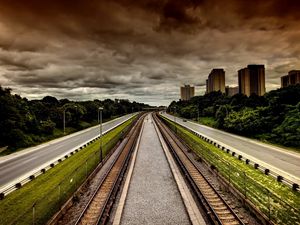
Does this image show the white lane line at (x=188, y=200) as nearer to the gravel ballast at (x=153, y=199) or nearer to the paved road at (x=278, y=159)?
the gravel ballast at (x=153, y=199)

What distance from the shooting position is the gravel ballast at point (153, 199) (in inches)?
540

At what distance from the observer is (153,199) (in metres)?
16.5

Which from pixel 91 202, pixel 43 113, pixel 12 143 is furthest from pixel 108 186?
pixel 43 113

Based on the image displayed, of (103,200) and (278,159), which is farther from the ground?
(278,159)

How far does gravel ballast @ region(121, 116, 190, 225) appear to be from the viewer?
45.0 ft

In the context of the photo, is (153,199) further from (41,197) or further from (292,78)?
(292,78)

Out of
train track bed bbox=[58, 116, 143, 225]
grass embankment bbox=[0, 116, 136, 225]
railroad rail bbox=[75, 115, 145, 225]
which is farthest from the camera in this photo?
grass embankment bbox=[0, 116, 136, 225]

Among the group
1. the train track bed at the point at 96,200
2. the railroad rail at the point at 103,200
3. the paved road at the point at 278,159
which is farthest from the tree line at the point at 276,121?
the train track bed at the point at 96,200

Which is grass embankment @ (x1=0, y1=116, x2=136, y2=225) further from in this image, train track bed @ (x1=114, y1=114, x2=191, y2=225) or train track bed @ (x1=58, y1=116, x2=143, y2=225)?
train track bed @ (x1=114, y1=114, x2=191, y2=225)

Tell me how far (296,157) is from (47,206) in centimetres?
2808

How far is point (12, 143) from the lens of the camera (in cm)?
4200

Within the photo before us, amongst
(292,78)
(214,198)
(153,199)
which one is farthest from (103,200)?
(292,78)

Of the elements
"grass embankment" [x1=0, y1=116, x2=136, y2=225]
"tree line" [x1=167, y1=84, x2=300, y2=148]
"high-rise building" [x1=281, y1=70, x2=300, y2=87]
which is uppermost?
"high-rise building" [x1=281, y1=70, x2=300, y2=87]

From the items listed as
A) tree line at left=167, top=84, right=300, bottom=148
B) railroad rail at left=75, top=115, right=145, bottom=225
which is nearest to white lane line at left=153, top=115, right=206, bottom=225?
railroad rail at left=75, top=115, right=145, bottom=225
